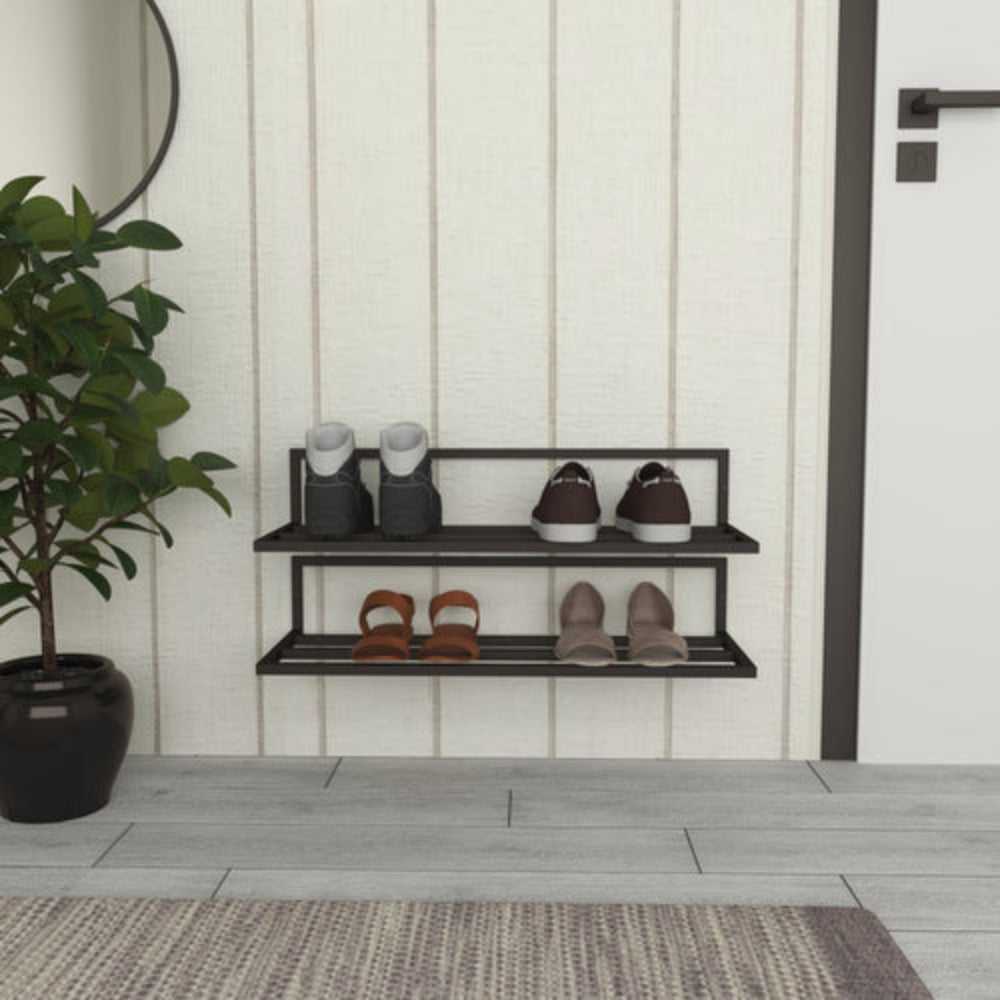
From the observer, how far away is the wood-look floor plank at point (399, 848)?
1761 millimetres

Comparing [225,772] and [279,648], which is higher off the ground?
[279,648]

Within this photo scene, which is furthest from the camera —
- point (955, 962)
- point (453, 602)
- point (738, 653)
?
point (453, 602)

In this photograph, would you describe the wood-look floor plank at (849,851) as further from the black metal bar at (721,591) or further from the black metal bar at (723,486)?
the black metal bar at (723,486)

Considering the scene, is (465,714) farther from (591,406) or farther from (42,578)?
(42,578)

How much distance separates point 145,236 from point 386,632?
2.90 ft

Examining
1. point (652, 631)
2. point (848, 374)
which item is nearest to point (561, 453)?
point (652, 631)

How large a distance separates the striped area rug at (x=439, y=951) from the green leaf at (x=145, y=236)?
1.11 meters

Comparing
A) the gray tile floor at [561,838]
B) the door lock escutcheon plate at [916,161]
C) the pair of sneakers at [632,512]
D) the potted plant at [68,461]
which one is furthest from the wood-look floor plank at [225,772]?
the door lock escutcheon plate at [916,161]

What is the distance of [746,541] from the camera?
204cm

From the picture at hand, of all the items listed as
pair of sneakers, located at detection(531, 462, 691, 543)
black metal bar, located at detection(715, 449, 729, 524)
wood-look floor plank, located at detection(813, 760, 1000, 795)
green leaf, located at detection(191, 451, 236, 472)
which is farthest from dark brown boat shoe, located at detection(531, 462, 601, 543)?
wood-look floor plank, located at detection(813, 760, 1000, 795)

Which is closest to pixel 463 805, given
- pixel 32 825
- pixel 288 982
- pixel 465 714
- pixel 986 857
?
pixel 465 714

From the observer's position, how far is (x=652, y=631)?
212 cm

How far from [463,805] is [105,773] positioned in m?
0.68

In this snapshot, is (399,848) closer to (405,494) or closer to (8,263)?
(405,494)
